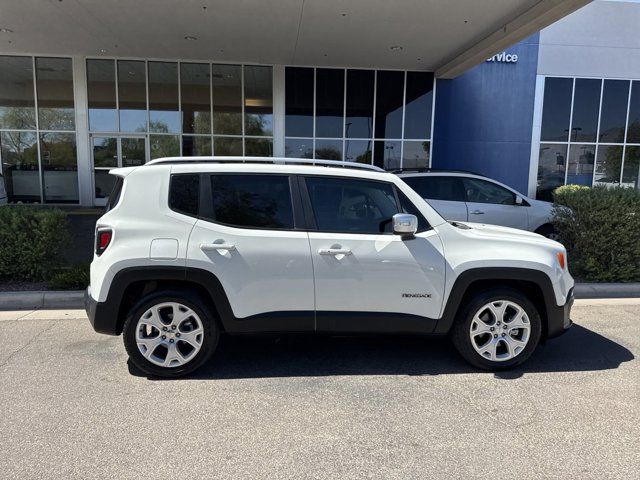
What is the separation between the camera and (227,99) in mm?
16000

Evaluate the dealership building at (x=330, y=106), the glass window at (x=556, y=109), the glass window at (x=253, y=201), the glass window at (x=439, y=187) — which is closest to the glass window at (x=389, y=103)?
the dealership building at (x=330, y=106)

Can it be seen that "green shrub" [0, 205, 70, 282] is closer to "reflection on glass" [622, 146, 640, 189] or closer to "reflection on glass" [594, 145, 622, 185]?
"reflection on glass" [594, 145, 622, 185]

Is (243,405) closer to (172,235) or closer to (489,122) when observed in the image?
(172,235)

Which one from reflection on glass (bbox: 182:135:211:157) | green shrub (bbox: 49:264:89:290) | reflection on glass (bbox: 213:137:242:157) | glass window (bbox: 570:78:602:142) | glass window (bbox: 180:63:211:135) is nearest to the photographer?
green shrub (bbox: 49:264:89:290)

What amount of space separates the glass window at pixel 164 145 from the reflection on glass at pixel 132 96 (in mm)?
471

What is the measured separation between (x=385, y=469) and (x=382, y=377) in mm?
1276

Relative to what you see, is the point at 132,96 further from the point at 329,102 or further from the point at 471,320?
the point at 471,320

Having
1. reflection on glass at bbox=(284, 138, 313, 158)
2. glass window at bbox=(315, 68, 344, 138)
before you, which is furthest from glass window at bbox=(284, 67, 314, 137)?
glass window at bbox=(315, 68, 344, 138)

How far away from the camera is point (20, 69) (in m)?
15.3

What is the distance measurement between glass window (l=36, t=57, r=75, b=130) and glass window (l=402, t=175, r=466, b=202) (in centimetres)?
1245

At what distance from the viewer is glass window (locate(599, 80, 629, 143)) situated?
16750 millimetres

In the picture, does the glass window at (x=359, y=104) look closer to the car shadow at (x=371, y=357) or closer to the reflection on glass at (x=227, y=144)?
the reflection on glass at (x=227, y=144)

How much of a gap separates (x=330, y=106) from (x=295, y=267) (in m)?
13.0

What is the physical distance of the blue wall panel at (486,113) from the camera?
Answer: 16172mm
